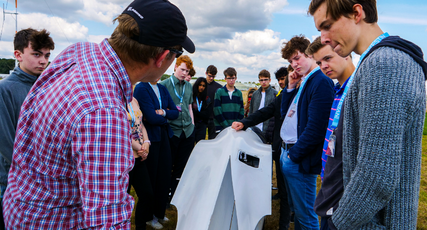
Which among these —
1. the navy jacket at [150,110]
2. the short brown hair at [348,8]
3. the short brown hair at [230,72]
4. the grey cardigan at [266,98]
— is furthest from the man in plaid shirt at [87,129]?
the short brown hair at [230,72]

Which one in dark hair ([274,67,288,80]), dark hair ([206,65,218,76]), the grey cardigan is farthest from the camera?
dark hair ([206,65,218,76])

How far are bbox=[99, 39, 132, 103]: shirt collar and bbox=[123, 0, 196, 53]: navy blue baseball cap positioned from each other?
110 millimetres

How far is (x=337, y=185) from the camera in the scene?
124cm

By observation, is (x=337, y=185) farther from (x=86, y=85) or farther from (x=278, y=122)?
(x=278, y=122)

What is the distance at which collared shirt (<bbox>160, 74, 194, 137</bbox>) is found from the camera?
3.87 metres

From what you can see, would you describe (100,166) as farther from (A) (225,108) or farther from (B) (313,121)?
(A) (225,108)

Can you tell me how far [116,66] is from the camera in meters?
0.93

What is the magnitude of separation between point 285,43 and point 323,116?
3.70ft

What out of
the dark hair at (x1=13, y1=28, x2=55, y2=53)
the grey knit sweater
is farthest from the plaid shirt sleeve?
the dark hair at (x1=13, y1=28, x2=55, y2=53)

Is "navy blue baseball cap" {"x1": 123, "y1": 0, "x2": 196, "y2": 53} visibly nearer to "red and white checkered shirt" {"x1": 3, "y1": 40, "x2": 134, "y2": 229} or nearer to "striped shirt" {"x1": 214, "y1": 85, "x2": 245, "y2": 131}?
"red and white checkered shirt" {"x1": 3, "y1": 40, "x2": 134, "y2": 229}

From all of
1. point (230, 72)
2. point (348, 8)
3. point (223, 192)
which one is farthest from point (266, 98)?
point (348, 8)

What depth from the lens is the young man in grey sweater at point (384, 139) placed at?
2.95 feet

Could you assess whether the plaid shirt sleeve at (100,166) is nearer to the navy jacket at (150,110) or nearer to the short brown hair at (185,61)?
the navy jacket at (150,110)

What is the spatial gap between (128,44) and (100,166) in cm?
51
